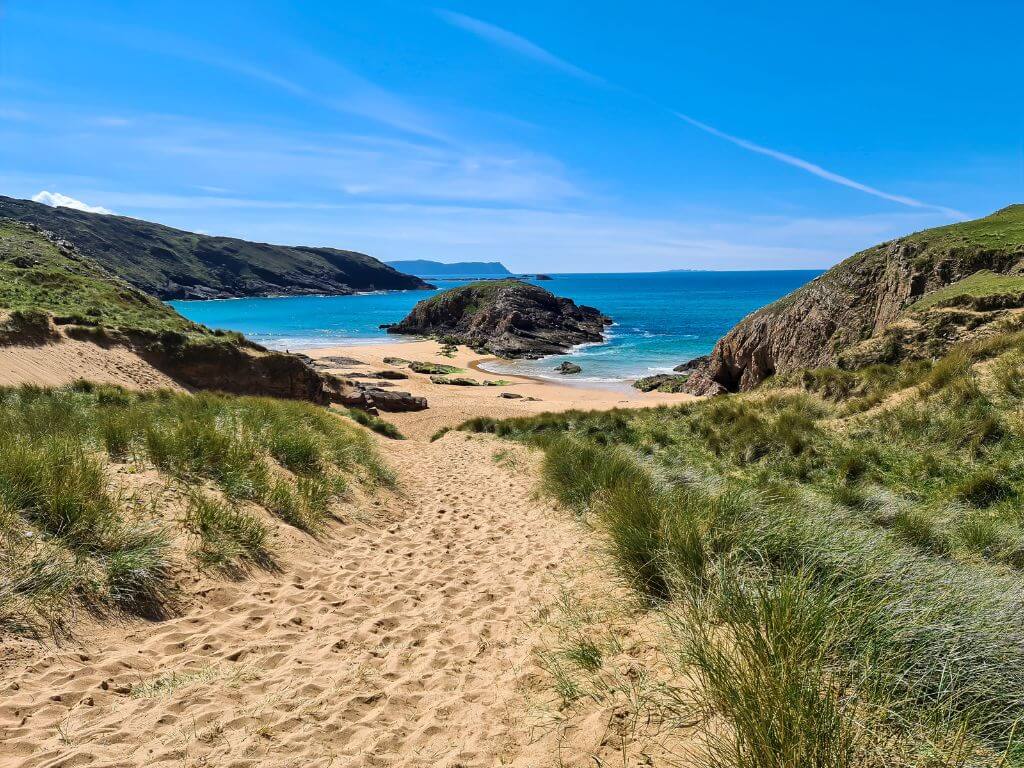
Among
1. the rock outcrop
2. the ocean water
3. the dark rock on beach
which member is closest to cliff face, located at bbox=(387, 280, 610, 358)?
the ocean water

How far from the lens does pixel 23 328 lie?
18.5 metres

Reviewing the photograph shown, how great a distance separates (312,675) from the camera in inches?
154

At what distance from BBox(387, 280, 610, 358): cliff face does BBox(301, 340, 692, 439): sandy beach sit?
8.28 metres

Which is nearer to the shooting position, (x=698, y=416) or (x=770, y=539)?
(x=770, y=539)

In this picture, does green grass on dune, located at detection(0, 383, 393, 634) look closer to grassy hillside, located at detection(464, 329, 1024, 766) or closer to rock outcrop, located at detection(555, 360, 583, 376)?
grassy hillside, located at detection(464, 329, 1024, 766)

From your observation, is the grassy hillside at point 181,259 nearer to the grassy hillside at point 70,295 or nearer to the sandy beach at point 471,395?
the sandy beach at point 471,395

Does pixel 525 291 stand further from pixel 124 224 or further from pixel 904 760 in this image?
pixel 124 224

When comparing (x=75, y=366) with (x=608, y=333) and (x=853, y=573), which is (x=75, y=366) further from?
(x=608, y=333)

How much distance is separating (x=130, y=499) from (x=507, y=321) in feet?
209

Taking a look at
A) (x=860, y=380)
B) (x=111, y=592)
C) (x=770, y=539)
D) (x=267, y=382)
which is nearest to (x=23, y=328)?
(x=267, y=382)

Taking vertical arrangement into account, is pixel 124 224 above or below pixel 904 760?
above

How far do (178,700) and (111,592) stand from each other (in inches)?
61.2

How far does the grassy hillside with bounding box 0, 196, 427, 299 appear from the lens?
127000 mm

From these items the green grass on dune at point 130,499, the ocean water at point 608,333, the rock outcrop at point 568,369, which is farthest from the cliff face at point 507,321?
the green grass on dune at point 130,499
